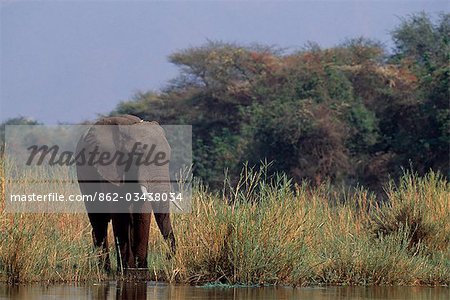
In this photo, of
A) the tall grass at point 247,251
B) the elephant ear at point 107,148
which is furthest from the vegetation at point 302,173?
the elephant ear at point 107,148

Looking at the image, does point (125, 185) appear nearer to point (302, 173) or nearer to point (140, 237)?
point (140, 237)

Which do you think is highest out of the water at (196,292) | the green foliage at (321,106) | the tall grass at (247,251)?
the green foliage at (321,106)

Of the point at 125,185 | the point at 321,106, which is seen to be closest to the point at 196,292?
the point at 125,185

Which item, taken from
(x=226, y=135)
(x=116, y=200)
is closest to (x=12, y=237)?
(x=116, y=200)

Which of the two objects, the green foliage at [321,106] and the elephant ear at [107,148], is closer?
the elephant ear at [107,148]

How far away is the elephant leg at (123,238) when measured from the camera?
578 inches

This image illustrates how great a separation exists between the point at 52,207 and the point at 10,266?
11.1 ft

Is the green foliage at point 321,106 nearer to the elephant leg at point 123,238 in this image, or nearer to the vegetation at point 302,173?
the vegetation at point 302,173

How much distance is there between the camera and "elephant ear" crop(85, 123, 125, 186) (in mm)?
15008

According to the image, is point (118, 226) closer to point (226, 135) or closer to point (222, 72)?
point (226, 135)

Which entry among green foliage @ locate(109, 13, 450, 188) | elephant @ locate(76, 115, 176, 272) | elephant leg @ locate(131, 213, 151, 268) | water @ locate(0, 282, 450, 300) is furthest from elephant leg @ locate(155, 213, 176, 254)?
green foliage @ locate(109, 13, 450, 188)

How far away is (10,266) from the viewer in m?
13.1

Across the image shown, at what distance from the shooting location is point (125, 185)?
1507 cm

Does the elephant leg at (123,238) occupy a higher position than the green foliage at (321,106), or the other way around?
the green foliage at (321,106)
